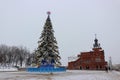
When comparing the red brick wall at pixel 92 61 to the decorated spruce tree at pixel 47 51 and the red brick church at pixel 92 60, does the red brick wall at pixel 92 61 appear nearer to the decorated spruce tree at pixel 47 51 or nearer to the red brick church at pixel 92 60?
the red brick church at pixel 92 60

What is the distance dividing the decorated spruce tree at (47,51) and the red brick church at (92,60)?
150 feet

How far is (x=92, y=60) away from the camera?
268 feet

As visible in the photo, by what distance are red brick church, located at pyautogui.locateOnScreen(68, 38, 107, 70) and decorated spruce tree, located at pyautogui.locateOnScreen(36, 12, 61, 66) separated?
45730 mm

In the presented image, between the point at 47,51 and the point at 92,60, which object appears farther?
the point at 92,60

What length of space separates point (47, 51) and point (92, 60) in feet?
156

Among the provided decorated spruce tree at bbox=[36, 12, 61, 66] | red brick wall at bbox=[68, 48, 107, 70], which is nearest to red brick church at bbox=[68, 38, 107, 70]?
red brick wall at bbox=[68, 48, 107, 70]

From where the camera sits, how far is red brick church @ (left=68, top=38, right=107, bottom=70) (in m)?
80.6

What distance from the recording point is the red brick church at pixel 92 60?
80637 millimetres

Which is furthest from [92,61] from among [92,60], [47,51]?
[47,51]

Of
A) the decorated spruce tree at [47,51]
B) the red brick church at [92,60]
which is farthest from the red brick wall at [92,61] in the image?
the decorated spruce tree at [47,51]

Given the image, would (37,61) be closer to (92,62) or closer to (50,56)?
(50,56)

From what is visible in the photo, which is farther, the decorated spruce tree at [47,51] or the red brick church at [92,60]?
the red brick church at [92,60]

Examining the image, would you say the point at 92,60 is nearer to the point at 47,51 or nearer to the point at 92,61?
the point at 92,61

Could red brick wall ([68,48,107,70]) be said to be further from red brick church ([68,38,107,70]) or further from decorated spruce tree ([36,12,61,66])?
decorated spruce tree ([36,12,61,66])
